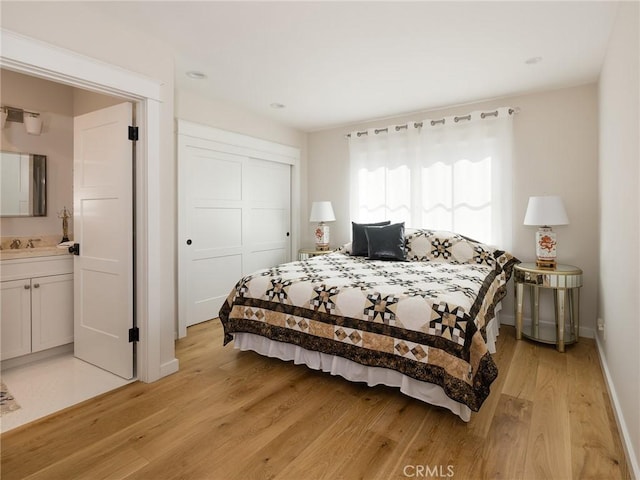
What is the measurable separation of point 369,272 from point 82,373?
2402mm

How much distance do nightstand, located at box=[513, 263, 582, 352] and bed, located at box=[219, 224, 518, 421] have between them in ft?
0.75

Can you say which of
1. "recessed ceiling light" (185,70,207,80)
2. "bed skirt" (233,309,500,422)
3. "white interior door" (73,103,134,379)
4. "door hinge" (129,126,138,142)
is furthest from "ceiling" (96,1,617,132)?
→ "bed skirt" (233,309,500,422)

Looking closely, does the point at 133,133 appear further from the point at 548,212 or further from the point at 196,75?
the point at 548,212

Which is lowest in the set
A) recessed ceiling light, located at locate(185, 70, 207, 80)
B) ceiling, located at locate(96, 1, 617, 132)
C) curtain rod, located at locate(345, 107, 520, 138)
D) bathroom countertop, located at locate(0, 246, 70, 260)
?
bathroom countertop, located at locate(0, 246, 70, 260)

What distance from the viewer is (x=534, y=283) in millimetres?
3115

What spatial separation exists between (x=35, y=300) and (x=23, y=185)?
105cm

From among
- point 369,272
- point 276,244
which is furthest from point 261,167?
point 369,272

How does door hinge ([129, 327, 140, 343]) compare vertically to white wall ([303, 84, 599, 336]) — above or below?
below

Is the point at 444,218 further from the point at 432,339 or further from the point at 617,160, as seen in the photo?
the point at 432,339

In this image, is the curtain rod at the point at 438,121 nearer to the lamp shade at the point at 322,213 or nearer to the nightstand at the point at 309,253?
the lamp shade at the point at 322,213

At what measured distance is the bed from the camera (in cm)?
199

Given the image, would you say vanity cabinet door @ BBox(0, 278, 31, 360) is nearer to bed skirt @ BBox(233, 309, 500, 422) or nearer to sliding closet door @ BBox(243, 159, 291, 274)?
bed skirt @ BBox(233, 309, 500, 422)

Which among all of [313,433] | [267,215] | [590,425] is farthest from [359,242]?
[590,425]

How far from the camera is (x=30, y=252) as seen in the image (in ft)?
9.13
